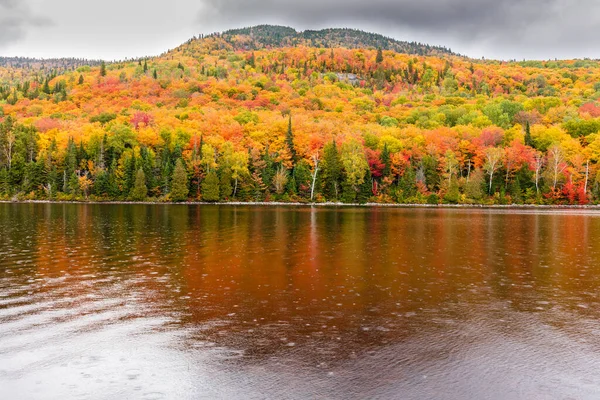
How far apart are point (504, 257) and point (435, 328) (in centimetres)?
1658

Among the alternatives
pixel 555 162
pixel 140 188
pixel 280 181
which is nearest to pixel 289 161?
pixel 280 181

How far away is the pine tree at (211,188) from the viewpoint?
10294cm

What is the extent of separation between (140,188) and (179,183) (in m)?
8.33

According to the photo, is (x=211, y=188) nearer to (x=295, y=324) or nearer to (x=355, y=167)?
(x=355, y=167)

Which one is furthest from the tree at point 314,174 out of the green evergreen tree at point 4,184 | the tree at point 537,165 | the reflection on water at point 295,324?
the reflection on water at point 295,324

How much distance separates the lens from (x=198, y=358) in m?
11.8

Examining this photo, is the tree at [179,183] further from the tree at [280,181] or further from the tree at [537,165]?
the tree at [537,165]

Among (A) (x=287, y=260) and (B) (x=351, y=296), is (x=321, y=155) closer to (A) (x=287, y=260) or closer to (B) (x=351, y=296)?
(A) (x=287, y=260)

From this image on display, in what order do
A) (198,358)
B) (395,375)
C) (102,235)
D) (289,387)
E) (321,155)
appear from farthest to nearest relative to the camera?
(321,155) < (102,235) < (198,358) < (395,375) < (289,387)

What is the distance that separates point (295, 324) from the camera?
14.6 metres

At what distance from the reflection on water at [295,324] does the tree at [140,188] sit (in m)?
74.5

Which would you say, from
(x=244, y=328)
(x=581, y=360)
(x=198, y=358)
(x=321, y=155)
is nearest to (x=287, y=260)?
(x=244, y=328)

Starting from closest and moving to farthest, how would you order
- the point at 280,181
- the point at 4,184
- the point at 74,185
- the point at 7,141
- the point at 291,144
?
the point at 74,185 < the point at 4,184 < the point at 280,181 < the point at 7,141 < the point at 291,144

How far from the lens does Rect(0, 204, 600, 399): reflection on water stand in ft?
34.5
